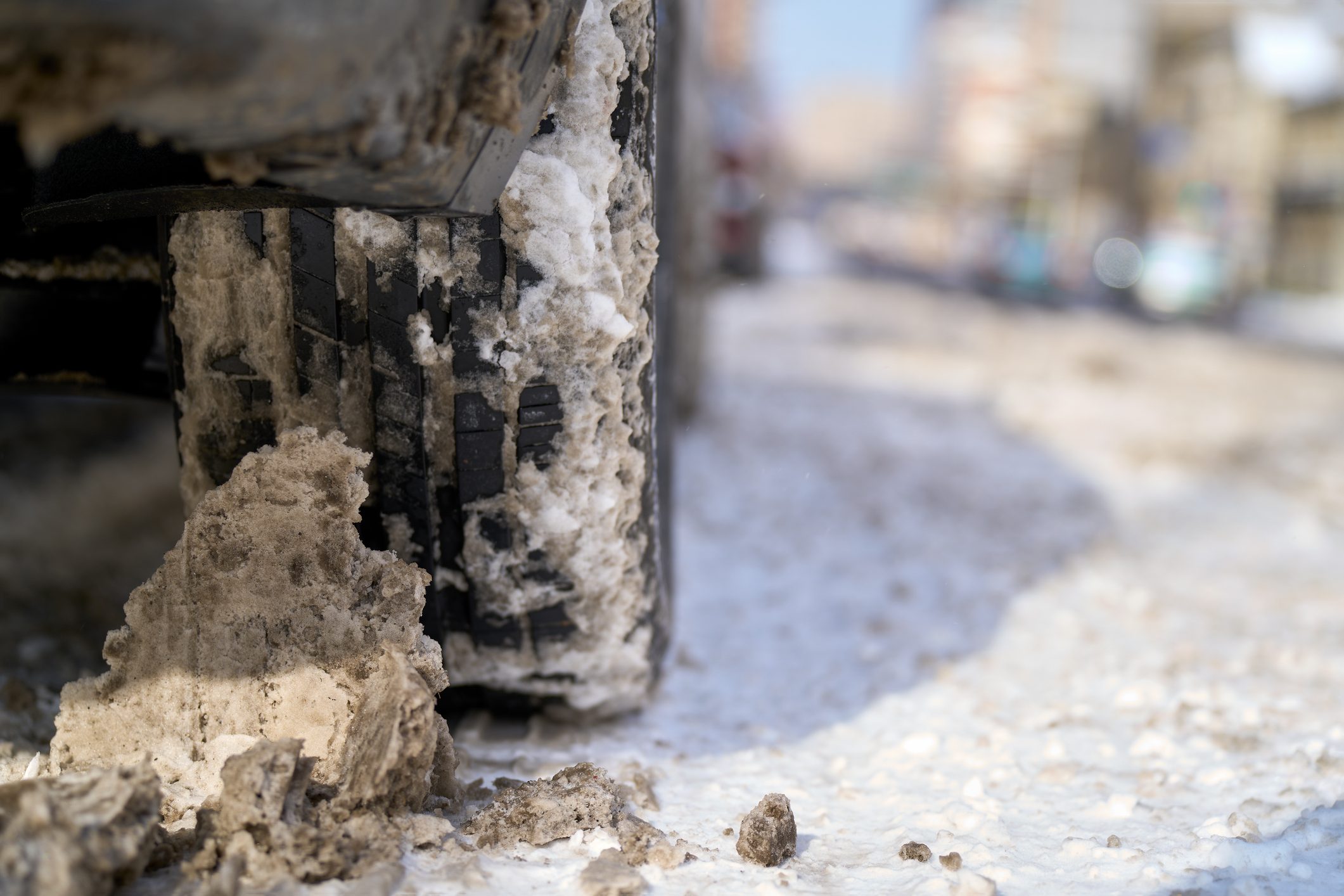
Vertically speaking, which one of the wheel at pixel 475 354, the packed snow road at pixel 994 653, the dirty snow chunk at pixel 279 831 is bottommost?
the packed snow road at pixel 994 653

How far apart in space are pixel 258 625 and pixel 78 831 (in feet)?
1.20

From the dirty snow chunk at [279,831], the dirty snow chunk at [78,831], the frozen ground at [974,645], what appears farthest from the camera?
the frozen ground at [974,645]

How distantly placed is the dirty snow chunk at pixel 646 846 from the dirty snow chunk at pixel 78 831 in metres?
0.53

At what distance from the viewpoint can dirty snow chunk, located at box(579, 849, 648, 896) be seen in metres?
1.05

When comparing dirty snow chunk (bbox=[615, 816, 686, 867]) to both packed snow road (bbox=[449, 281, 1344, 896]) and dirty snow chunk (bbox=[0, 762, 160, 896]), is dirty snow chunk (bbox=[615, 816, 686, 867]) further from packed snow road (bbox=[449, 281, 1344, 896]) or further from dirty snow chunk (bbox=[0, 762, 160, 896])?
dirty snow chunk (bbox=[0, 762, 160, 896])

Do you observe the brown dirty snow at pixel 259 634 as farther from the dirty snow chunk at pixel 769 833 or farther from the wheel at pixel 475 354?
the dirty snow chunk at pixel 769 833

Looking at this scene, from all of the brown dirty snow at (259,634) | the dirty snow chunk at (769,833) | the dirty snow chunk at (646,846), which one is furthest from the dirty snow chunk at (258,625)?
the dirty snow chunk at (769,833)

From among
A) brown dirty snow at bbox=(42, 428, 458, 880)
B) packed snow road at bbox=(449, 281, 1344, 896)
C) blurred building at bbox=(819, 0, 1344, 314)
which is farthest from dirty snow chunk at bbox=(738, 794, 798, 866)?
blurred building at bbox=(819, 0, 1344, 314)

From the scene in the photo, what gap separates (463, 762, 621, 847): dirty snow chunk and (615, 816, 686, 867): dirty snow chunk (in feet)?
0.09

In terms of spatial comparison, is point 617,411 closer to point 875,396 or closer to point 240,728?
point 240,728

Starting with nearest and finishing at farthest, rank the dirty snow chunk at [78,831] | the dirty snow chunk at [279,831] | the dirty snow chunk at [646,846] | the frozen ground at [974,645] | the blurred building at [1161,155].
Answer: the dirty snow chunk at [78,831], the dirty snow chunk at [279,831], the dirty snow chunk at [646,846], the frozen ground at [974,645], the blurred building at [1161,155]

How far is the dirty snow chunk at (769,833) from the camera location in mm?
1185

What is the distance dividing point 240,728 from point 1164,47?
69.6ft

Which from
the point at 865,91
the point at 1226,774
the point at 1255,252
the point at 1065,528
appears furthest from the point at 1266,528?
the point at 865,91
